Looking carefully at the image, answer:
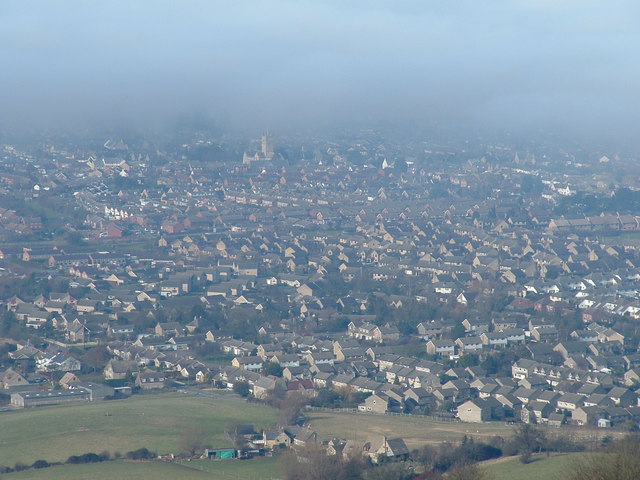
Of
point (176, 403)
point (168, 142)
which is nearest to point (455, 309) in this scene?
point (176, 403)

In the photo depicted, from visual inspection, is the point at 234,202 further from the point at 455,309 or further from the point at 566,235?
the point at 455,309

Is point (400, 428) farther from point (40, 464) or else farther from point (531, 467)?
point (40, 464)

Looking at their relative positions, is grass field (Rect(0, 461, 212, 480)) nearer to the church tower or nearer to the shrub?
the shrub

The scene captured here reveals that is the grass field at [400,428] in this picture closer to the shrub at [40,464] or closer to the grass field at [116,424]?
the grass field at [116,424]

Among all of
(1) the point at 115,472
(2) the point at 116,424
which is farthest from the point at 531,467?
(2) the point at 116,424

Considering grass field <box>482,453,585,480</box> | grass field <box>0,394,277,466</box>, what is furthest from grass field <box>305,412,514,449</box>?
grass field <box>482,453,585,480</box>

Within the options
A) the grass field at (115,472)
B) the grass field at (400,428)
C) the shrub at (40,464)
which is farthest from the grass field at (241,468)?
the shrub at (40,464)
